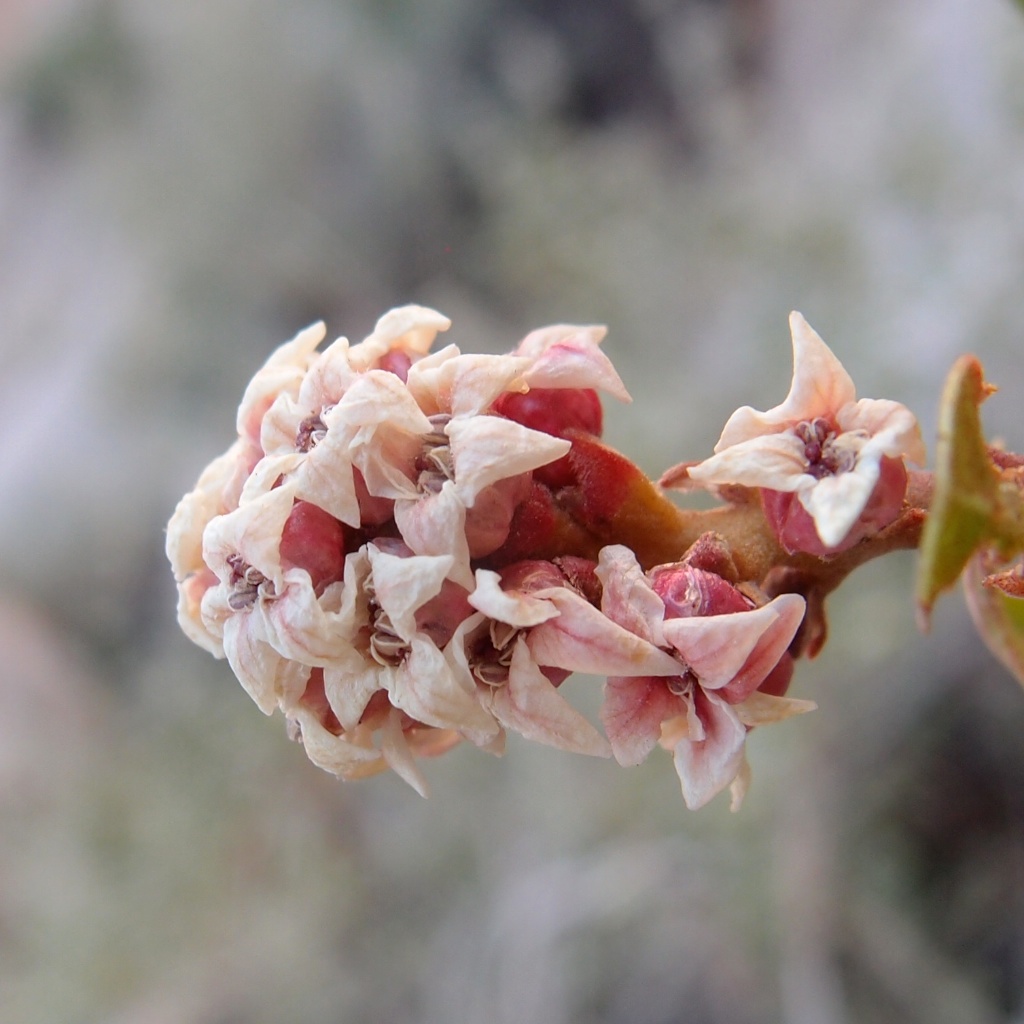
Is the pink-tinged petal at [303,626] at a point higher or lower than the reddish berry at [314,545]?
lower

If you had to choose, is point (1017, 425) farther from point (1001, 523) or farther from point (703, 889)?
point (1001, 523)

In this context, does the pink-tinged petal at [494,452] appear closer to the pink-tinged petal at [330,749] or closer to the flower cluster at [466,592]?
the flower cluster at [466,592]

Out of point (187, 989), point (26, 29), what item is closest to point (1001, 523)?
point (187, 989)

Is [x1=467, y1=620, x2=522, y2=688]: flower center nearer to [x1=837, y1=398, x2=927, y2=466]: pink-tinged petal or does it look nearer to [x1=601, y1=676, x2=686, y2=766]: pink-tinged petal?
[x1=601, y1=676, x2=686, y2=766]: pink-tinged petal

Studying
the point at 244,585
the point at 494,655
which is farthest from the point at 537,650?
the point at 244,585

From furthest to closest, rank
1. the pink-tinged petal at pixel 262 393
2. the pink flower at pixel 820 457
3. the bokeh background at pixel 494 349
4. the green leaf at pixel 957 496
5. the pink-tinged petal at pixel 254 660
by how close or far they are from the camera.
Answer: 1. the bokeh background at pixel 494 349
2. the pink-tinged petal at pixel 262 393
3. the pink-tinged petal at pixel 254 660
4. the pink flower at pixel 820 457
5. the green leaf at pixel 957 496

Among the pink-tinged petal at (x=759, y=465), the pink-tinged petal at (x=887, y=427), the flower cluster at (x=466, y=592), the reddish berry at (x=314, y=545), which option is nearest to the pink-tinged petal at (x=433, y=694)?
the flower cluster at (x=466, y=592)

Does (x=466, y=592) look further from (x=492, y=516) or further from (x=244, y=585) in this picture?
(x=244, y=585)

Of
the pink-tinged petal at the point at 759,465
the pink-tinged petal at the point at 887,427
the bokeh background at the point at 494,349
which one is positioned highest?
the pink-tinged petal at the point at 887,427
